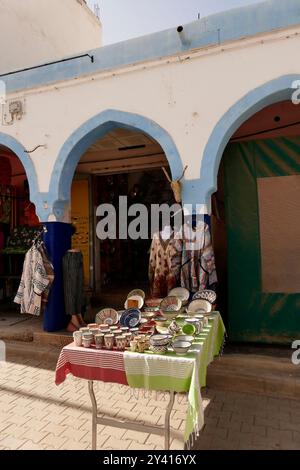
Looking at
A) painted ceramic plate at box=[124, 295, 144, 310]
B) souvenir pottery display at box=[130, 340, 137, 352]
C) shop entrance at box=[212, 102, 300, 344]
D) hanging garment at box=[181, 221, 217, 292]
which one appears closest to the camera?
souvenir pottery display at box=[130, 340, 137, 352]

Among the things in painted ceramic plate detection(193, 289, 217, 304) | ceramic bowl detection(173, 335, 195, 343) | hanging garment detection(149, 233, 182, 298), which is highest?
hanging garment detection(149, 233, 182, 298)

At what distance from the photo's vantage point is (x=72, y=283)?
6.09 m

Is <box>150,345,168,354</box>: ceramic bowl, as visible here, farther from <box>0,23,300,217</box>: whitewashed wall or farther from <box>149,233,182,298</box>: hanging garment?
<box>0,23,300,217</box>: whitewashed wall

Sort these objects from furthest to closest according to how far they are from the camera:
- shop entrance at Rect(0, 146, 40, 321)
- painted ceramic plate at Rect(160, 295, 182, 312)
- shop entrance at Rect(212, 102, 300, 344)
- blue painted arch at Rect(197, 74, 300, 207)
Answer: shop entrance at Rect(0, 146, 40, 321)
shop entrance at Rect(212, 102, 300, 344)
blue painted arch at Rect(197, 74, 300, 207)
painted ceramic plate at Rect(160, 295, 182, 312)

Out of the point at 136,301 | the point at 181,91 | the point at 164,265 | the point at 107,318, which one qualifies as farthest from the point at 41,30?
the point at 107,318

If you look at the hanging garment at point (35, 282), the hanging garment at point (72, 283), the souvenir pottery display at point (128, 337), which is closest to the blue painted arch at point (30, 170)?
the hanging garment at point (35, 282)

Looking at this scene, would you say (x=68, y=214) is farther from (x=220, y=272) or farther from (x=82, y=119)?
(x=220, y=272)

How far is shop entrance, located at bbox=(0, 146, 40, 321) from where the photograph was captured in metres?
8.54

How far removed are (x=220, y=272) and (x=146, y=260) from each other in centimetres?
451

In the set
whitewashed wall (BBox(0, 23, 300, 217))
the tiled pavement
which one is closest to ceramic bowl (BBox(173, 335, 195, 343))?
the tiled pavement

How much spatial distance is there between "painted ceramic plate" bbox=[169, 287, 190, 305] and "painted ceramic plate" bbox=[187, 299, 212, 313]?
39 cm

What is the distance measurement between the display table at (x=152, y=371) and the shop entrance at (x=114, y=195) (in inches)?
196
